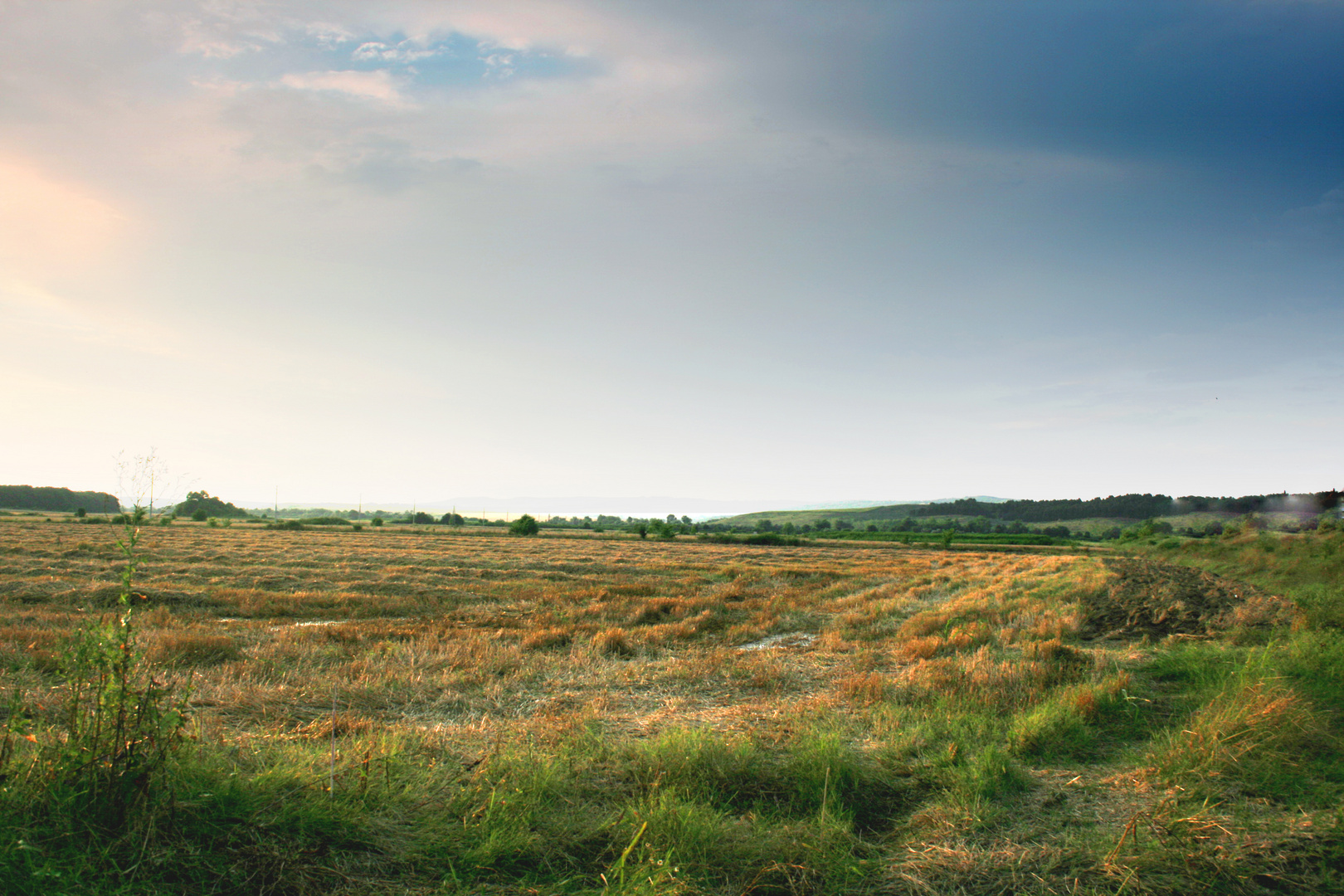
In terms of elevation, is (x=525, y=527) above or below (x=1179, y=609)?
below

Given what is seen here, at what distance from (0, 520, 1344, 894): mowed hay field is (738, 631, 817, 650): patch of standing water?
1.96 ft

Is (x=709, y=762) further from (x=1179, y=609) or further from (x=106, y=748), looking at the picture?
(x=1179, y=609)

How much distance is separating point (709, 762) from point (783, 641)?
9549 millimetres

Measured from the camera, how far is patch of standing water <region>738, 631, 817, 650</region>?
46.9ft

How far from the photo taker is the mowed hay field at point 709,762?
3.98 meters

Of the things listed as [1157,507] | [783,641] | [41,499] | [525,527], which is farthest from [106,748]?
[41,499]

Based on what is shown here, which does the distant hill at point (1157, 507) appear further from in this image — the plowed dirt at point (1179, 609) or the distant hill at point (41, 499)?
the distant hill at point (41, 499)

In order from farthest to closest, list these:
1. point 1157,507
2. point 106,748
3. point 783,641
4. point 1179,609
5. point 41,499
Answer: point 41,499 → point 1157,507 → point 783,641 → point 1179,609 → point 106,748

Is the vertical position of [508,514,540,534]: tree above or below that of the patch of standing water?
below

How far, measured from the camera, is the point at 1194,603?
42.4 ft

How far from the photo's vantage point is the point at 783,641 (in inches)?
593

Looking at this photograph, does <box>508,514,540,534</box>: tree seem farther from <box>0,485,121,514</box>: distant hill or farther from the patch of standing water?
<box>0,485,121,514</box>: distant hill

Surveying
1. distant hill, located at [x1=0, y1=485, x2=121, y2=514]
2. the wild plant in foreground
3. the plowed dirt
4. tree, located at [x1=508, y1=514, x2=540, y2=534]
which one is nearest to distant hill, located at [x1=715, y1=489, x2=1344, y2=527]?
the plowed dirt

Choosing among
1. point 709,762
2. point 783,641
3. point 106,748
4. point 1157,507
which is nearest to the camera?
point 106,748
